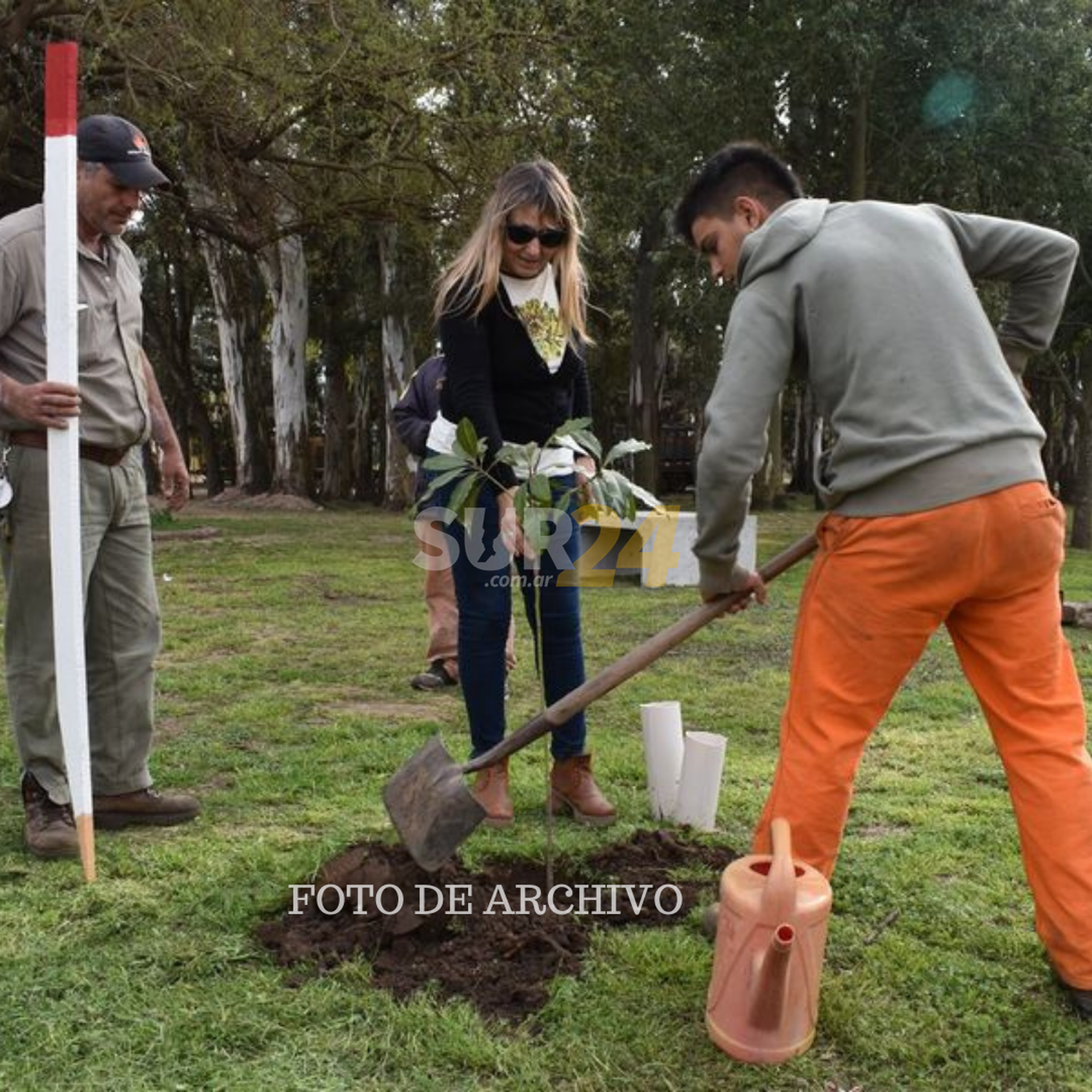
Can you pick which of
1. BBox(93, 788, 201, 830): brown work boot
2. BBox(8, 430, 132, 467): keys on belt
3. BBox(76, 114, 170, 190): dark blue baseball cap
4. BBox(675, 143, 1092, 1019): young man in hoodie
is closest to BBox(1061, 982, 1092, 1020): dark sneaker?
BBox(675, 143, 1092, 1019): young man in hoodie

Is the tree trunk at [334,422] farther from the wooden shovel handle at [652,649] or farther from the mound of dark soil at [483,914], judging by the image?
the wooden shovel handle at [652,649]

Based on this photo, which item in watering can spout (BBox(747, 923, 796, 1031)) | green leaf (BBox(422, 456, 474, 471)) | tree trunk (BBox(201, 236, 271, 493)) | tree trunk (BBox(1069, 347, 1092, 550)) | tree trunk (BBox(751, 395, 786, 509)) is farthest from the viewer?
tree trunk (BBox(201, 236, 271, 493))

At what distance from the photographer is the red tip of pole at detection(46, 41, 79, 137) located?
302cm

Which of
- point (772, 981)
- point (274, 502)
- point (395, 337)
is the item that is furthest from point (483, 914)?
point (274, 502)

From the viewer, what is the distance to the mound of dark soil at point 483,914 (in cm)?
265

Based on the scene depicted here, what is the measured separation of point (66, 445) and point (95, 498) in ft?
1.31

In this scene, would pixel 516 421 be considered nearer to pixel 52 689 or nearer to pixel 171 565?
pixel 52 689

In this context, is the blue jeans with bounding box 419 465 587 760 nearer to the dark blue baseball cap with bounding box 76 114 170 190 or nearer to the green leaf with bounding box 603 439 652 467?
the green leaf with bounding box 603 439 652 467

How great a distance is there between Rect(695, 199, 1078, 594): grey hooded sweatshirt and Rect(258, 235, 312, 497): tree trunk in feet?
69.0

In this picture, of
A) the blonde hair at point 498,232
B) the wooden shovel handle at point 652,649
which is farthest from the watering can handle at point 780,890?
the blonde hair at point 498,232

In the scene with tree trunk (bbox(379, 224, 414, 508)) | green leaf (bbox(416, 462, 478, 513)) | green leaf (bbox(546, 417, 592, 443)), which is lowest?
green leaf (bbox(416, 462, 478, 513))

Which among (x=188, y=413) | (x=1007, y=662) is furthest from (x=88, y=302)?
(x=188, y=413)

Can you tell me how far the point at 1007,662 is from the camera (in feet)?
8.18

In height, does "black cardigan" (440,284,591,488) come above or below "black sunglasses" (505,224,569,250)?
below
